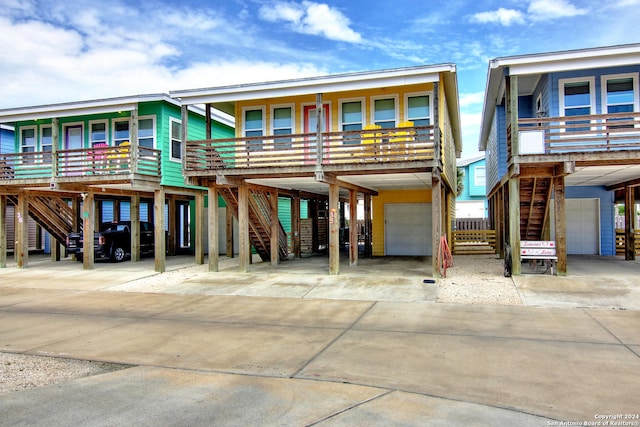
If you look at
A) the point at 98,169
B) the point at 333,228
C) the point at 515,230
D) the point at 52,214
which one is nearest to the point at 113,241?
the point at 52,214

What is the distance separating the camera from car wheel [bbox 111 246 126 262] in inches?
752

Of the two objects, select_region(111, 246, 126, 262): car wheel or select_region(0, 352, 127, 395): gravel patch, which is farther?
select_region(111, 246, 126, 262): car wheel

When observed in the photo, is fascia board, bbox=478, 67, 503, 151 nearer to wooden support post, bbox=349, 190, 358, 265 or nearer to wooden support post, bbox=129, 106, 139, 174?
wooden support post, bbox=349, 190, 358, 265

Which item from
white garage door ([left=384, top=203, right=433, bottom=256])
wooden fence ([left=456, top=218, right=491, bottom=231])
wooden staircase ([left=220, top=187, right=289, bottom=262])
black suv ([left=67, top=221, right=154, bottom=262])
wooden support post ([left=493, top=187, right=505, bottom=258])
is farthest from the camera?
wooden fence ([left=456, top=218, right=491, bottom=231])

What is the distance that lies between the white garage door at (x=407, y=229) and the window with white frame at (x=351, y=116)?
556cm

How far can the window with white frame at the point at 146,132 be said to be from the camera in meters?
16.8

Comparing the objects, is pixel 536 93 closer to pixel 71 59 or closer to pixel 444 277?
pixel 444 277

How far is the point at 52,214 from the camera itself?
1938cm

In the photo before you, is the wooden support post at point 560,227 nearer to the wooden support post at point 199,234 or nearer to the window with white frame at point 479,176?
the wooden support post at point 199,234

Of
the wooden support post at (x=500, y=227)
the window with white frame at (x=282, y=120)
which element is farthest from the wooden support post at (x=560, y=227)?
the window with white frame at (x=282, y=120)

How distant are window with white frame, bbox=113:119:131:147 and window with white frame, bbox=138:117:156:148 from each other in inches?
39.4

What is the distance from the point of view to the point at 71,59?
22.1 m

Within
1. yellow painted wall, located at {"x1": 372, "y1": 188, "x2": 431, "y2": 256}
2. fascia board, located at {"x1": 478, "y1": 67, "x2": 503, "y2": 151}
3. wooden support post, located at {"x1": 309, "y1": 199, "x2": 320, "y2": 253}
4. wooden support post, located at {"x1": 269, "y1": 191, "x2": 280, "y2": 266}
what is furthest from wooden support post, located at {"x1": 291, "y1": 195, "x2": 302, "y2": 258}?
fascia board, located at {"x1": 478, "y1": 67, "x2": 503, "y2": 151}

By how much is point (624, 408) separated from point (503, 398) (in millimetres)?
1064
